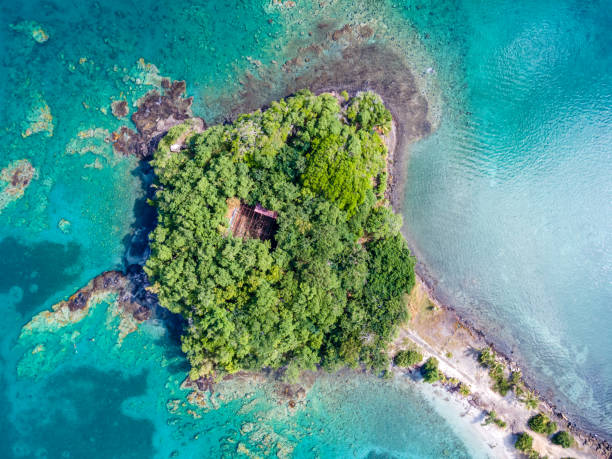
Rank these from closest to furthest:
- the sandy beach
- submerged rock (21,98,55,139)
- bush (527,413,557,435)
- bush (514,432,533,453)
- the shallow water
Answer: bush (514,432,533,453), bush (527,413,557,435), the sandy beach, the shallow water, submerged rock (21,98,55,139)

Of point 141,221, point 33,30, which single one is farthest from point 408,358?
point 33,30

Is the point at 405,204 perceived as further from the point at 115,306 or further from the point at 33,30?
the point at 33,30

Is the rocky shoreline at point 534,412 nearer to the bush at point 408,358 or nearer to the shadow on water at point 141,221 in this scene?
the bush at point 408,358

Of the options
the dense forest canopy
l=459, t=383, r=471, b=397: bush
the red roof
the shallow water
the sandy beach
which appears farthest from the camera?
the shallow water

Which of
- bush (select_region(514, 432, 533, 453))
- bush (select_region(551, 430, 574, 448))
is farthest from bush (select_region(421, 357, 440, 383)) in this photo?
bush (select_region(551, 430, 574, 448))

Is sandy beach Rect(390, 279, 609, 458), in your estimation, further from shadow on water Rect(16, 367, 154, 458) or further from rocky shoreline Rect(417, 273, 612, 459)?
shadow on water Rect(16, 367, 154, 458)

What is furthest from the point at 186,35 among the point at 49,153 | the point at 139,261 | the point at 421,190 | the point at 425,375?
the point at 425,375

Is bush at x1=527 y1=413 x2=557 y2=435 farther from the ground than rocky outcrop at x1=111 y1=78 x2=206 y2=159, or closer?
closer
